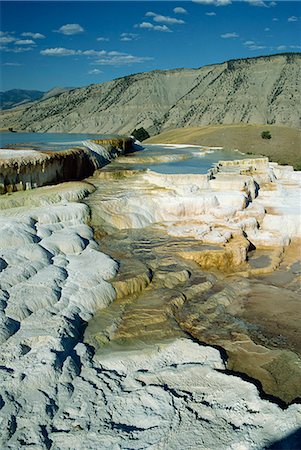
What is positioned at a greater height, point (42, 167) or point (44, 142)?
point (44, 142)

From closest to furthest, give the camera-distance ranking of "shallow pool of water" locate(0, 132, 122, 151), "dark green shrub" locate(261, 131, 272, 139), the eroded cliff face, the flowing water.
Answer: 1. the flowing water
2. the eroded cliff face
3. "shallow pool of water" locate(0, 132, 122, 151)
4. "dark green shrub" locate(261, 131, 272, 139)

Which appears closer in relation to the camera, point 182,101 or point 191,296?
point 191,296

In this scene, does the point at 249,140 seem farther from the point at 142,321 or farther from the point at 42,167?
the point at 142,321

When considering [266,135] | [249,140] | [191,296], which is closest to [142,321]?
[191,296]

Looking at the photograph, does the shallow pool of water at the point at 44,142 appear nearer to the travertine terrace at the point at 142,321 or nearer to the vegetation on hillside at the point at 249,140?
the travertine terrace at the point at 142,321

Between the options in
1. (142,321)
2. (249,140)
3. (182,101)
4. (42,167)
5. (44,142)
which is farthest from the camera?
(182,101)

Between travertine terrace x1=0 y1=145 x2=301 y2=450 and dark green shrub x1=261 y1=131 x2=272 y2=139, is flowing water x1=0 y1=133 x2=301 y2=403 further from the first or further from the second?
dark green shrub x1=261 y1=131 x2=272 y2=139

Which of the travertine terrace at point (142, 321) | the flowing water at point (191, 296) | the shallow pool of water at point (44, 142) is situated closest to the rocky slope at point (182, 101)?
the shallow pool of water at point (44, 142)

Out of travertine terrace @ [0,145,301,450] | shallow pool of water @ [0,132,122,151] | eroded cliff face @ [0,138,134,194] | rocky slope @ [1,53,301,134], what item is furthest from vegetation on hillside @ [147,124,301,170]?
rocky slope @ [1,53,301,134]

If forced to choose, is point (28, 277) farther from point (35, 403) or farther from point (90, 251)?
point (35, 403)
